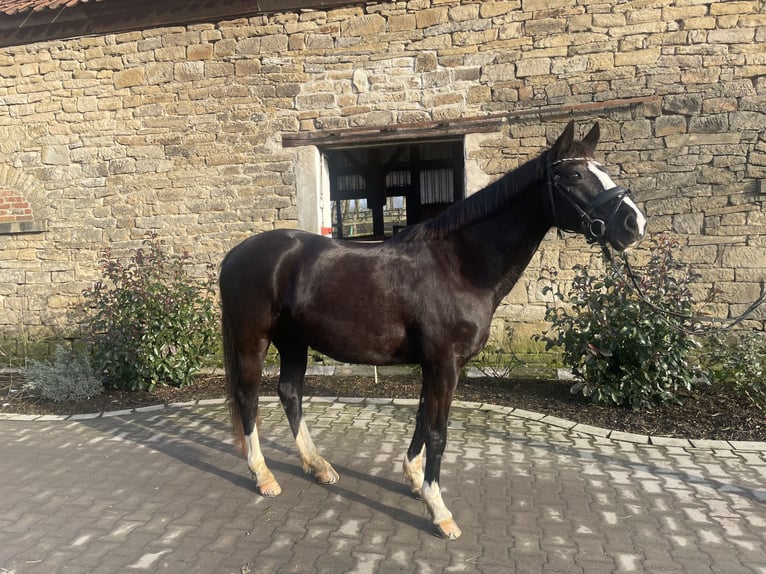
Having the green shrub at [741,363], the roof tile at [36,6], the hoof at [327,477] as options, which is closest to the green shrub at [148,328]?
the hoof at [327,477]

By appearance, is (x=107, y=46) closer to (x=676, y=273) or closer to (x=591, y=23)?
(x=591, y=23)

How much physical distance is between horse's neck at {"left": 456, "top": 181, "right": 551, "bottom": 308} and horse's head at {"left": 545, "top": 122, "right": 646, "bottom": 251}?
0.11m

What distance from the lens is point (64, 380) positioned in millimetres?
5277

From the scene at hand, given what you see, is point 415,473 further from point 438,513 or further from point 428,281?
point 428,281

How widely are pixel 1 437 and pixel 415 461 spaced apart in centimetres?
380

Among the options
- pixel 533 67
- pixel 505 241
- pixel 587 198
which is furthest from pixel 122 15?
pixel 587 198

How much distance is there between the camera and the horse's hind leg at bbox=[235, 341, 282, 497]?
3.20 metres

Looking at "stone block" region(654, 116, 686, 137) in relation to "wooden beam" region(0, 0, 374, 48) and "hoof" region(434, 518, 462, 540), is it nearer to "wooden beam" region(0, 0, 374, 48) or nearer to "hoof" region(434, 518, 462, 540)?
"wooden beam" region(0, 0, 374, 48)

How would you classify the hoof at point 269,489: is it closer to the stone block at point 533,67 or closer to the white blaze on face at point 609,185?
the white blaze on face at point 609,185

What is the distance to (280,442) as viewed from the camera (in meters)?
4.07

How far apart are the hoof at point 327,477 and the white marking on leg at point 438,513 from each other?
0.80 m

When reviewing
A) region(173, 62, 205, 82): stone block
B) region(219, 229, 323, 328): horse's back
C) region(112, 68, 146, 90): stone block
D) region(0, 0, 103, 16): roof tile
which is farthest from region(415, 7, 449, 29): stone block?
region(0, 0, 103, 16): roof tile

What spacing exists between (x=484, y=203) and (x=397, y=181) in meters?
7.93

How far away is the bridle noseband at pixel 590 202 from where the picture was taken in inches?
94.8
